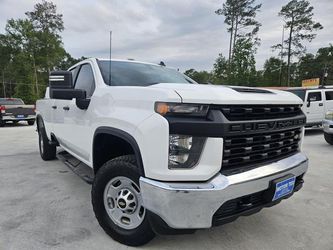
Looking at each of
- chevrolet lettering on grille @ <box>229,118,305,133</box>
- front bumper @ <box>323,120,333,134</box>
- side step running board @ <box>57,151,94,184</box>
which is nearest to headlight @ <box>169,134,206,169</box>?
chevrolet lettering on grille @ <box>229,118,305,133</box>

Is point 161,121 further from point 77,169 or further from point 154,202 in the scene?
point 77,169

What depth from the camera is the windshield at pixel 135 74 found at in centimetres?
340

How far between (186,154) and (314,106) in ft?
37.3

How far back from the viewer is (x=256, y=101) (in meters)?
2.39

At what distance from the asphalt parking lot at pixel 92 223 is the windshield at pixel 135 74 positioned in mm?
1584

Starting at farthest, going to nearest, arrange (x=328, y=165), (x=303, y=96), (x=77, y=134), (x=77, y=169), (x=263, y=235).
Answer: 1. (x=303, y=96)
2. (x=328, y=165)
3. (x=77, y=169)
4. (x=77, y=134)
5. (x=263, y=235)

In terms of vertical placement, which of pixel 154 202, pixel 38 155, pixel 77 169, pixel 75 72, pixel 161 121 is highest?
pixel 75 72

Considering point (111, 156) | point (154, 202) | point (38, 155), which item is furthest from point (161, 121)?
point (38, 155)

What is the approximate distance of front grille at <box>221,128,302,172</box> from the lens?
227 centimetres

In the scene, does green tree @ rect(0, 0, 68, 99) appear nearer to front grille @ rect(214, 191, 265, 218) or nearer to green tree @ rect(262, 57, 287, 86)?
green tree @ rect(262, 57, 287, 86)

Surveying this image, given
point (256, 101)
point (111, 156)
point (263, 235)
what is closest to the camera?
point (256, 101)

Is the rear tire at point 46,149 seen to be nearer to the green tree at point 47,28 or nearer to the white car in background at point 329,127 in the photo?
the white car in background at point 329,127

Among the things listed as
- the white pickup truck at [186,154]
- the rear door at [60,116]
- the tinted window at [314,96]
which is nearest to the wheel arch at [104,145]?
the white pickup truck at [186,154]

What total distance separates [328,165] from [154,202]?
16.9 ft
